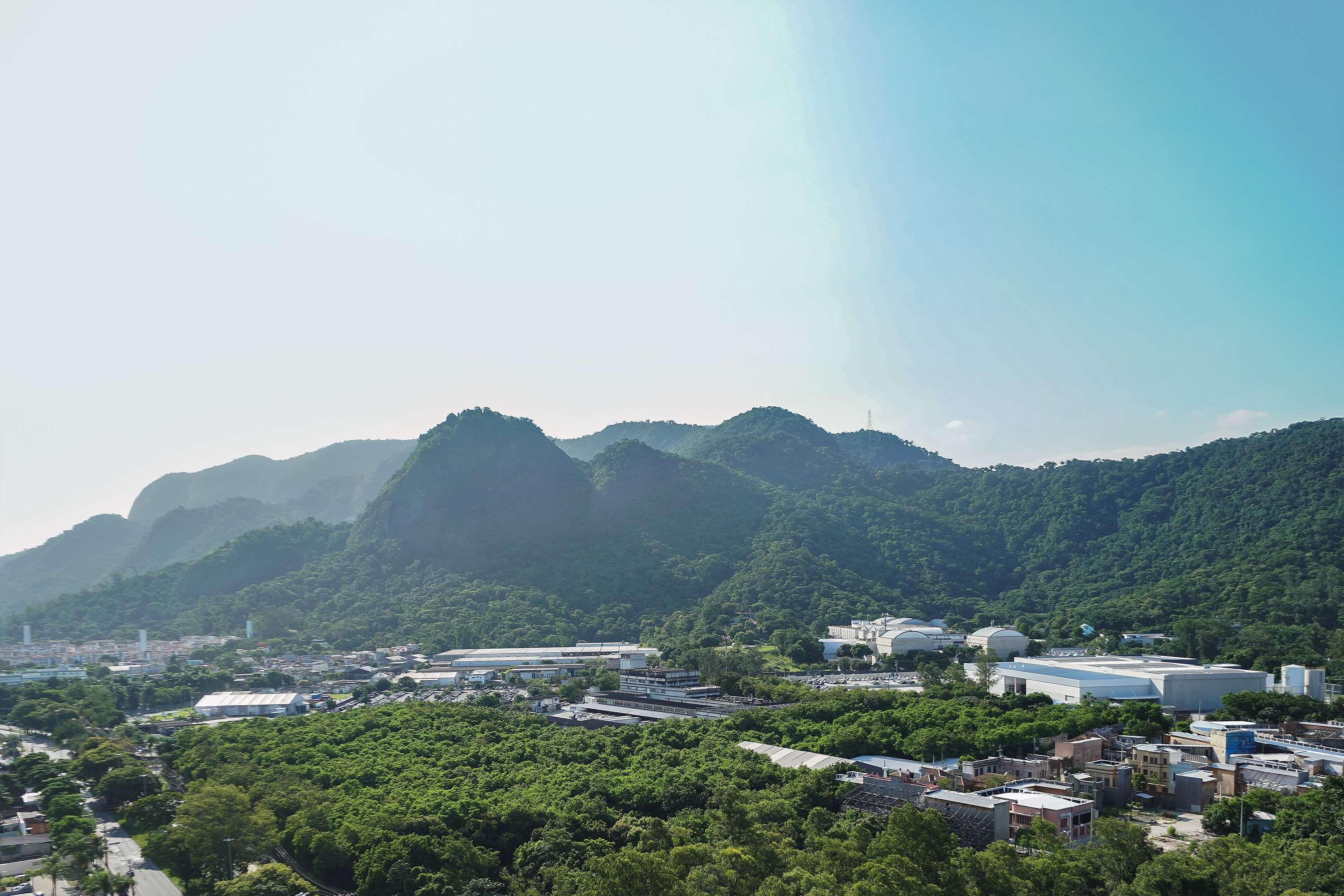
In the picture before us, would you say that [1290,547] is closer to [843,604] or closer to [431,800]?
[843,604]

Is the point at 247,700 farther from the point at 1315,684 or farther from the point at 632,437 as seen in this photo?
the point at 632,437

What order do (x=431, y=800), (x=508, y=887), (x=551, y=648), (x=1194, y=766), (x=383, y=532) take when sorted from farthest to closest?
(x=383, y=532) → (x=551, y=648) → (x=1194, y=766) → (x=431, y=800) → (x=508, y=887)

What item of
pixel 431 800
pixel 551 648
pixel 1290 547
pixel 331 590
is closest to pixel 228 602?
pixel 331 590

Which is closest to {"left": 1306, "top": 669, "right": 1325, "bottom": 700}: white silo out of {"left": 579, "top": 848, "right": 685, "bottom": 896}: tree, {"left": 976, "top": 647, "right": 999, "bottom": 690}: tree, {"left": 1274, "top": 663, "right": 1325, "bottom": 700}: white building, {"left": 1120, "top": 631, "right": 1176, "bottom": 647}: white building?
{"left": 1274, "top": 663, "right": 1325, "bottom": 700}: white building

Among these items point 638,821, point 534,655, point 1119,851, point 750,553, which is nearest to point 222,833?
point 638,821

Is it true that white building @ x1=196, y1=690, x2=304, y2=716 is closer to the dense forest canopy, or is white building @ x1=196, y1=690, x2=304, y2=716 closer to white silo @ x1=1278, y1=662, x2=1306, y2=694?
the dense forest canopy

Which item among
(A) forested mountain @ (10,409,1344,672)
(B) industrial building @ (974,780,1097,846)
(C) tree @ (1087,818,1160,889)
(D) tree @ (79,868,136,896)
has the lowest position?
(D) tree @ (79,868,136,896)
